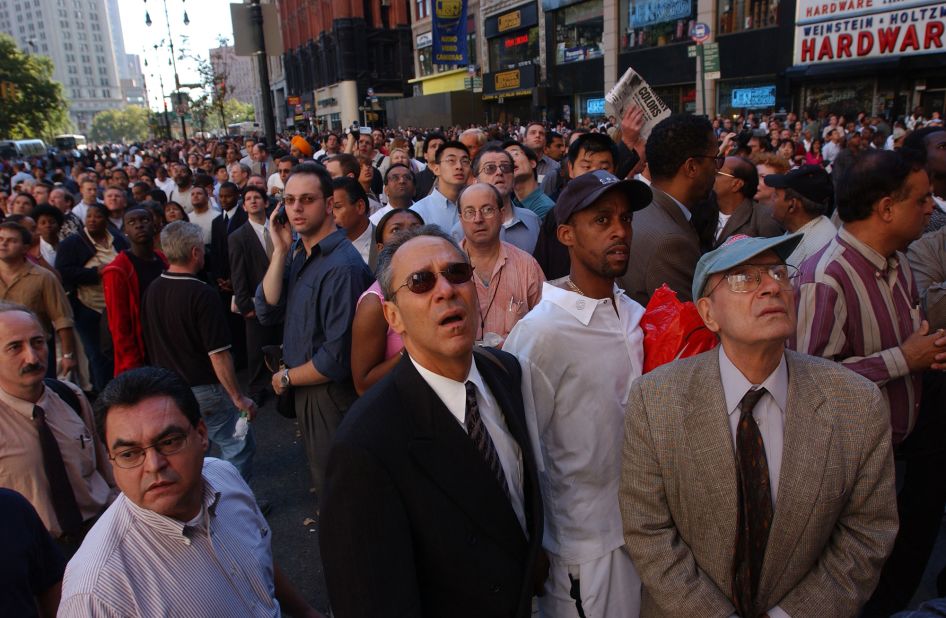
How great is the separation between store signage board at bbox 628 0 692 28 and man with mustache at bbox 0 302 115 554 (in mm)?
29482

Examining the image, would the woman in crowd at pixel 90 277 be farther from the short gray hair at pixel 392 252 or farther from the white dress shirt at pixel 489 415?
the white dress shirt at pixel 489 415

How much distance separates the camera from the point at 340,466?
1.68 metres

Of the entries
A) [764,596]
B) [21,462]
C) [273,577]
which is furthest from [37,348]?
[764,596]

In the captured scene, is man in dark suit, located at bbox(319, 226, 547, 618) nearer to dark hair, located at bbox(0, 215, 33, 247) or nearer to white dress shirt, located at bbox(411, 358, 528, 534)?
white dress shirt, located at bbox(411, 358, 528, 534)

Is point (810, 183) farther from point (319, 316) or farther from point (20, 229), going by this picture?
point (20, 229)

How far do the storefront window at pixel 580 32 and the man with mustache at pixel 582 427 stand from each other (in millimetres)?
33103

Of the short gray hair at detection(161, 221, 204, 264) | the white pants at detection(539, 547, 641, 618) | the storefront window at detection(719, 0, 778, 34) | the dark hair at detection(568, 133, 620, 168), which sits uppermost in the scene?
the storefront window at detection(719, 0, 778, 34)

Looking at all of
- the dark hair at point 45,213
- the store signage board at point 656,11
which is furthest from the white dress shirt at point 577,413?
the store signage board at point 656,11

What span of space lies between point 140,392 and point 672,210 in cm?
259

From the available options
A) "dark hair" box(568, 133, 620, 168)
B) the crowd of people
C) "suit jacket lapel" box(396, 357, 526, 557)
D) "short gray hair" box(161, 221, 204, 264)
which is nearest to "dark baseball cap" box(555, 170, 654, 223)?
the crowd of people

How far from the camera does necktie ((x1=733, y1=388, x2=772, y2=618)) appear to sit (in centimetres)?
199

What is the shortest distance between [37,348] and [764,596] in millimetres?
3220

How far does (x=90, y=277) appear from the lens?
6.57m

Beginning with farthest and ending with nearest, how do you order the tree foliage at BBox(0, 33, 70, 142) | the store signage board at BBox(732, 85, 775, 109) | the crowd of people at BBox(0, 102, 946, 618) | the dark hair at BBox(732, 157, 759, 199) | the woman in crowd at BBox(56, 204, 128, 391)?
the tree foliage at BBox(0, 33, 70, 142)
the store signage board at BBox(732, 85, 775, 109)
the woman in crowd at BBox(56, 204, 128, 391)
the dark hair at BBox(732, 157, 759, 199)
the crowd of people at BBox(0, 102, 946, 618)
